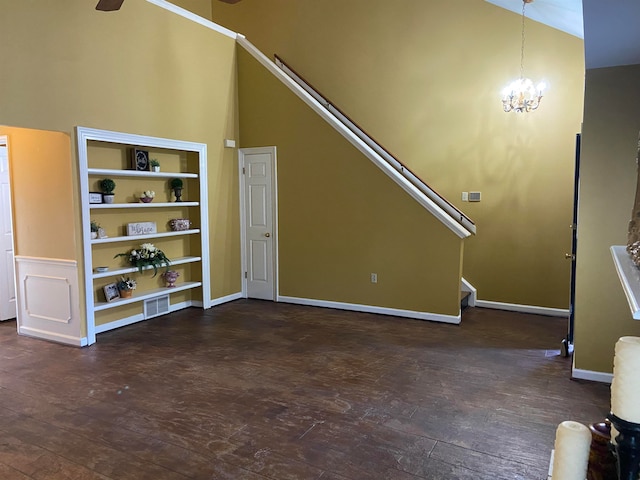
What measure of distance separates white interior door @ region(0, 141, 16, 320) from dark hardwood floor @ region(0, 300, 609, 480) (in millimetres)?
586

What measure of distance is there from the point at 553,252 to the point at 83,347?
563 centimetres

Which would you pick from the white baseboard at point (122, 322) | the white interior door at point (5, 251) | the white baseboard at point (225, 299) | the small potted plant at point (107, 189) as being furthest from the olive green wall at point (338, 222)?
the white interior door at point (5, 251)

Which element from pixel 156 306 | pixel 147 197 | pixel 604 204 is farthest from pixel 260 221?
pixel 604 204

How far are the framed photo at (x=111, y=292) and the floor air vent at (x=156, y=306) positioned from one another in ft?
1.52

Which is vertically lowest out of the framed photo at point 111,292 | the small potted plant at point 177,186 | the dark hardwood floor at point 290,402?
the dark hardwood floor at point 290,402

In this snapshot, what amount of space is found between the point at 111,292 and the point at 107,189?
3.75ft

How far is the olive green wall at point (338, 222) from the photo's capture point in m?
5.47

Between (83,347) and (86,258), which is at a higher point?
(86,258)

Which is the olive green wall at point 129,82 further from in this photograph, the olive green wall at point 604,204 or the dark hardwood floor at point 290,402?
the olive green wall at point 604,204

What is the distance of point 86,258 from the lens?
4.58 meters

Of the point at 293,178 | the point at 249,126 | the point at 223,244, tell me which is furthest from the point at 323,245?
the point at 249,126

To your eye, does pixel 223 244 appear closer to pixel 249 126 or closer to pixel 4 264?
pixel 249 126

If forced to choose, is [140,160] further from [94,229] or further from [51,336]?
[51,336]

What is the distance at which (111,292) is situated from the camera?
5.01 m
